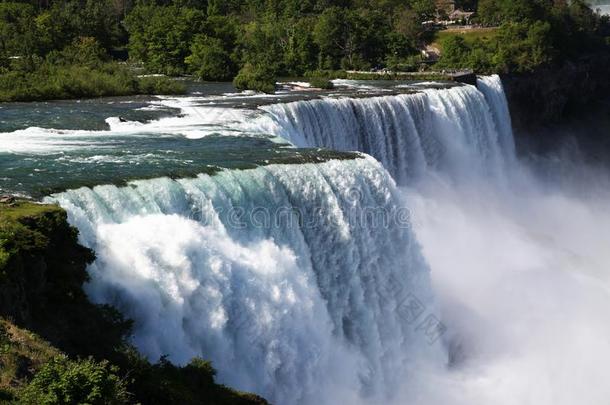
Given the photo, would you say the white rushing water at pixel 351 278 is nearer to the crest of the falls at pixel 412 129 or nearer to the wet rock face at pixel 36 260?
the crest of the falls at pixel 412 129

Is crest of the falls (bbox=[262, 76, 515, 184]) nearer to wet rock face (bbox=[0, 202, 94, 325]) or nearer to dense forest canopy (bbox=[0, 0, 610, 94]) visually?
dense forest canopy (bbox=[0, 0, 610, 94])

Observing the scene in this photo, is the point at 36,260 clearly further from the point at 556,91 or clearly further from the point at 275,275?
the point at 556,91

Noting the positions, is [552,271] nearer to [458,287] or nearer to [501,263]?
[501,263]

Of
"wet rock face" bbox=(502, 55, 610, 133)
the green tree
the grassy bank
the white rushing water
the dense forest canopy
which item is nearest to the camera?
the grassy bank

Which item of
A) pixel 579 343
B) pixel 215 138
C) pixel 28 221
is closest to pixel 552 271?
pixel 579 343

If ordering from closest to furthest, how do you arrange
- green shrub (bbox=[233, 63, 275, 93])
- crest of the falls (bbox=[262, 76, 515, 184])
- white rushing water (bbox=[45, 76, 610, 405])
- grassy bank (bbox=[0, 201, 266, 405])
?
grassy bank (bbox=[0, 201, 266, 405])
white rushing water (bbox=[45, 76, 610, 405])
crest of the falls (bbox=[262, 76, 515, 184])
green shrub (bbox=[233, 63, 275, 93])

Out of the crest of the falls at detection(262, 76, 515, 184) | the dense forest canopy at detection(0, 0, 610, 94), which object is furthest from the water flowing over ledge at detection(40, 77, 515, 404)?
the dense forest canopy at detection(0, 0, 610, 94)

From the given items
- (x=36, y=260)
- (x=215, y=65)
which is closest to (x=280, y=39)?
(x=215, y=65)

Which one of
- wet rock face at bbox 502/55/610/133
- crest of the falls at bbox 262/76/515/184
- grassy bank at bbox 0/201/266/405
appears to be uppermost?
grassy bank at bbox 0/201/266/405
